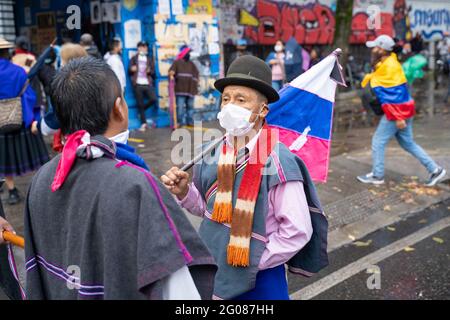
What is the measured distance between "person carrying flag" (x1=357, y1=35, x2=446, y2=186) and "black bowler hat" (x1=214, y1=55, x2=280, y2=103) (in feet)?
14.0

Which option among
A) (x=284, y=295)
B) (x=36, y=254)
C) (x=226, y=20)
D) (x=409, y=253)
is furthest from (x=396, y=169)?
(x=226, y=20)

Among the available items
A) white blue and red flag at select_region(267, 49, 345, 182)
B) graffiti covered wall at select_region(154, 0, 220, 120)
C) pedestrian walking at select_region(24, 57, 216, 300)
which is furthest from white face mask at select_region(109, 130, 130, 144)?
graffiti covered wall at select_region(154, 0, 220, 120)

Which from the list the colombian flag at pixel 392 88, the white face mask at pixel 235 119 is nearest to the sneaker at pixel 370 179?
the colombian flag at pixel 392 88

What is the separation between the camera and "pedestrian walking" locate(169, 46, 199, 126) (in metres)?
11.0

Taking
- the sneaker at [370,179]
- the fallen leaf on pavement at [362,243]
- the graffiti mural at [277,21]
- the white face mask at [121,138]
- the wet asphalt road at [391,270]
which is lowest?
the fallen leaf on pavement at [362,243]

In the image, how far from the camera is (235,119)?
254 centimetres

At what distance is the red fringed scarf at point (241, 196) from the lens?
8.00ft

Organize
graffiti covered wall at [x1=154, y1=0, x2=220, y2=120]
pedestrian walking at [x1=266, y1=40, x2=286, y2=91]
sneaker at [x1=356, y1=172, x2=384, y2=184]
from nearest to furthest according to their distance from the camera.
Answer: sneaker at [x1=356, y1=172, x2=384, y2=184]
graffiti covered wall at [x1=154, y1=0, x2=220, y2=120]
pedestrian walking at [x1=266, y1=40, x2=286, y2=91]

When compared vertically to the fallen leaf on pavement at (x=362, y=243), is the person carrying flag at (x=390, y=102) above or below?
above

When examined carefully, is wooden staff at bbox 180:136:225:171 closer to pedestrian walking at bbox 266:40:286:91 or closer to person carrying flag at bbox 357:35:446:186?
person carrying flag at bbox 357:35:446:186

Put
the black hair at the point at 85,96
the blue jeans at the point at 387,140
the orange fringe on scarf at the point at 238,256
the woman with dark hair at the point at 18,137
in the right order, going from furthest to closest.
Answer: the blue jeans at the point at 387,140, the woman with dark hair at the point at 18,137, the orange fringe on scarf at the point at 238,256, the black hair at the point at 85,96

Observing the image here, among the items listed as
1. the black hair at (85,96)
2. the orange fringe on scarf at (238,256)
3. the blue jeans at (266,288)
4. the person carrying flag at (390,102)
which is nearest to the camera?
the black hair at (85,96)

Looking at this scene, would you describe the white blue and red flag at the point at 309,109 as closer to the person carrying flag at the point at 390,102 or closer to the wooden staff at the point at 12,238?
the wooden staff at the point at 12,238

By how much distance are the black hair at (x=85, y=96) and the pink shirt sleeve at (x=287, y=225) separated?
108cm
